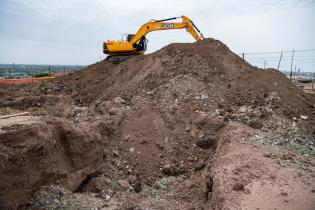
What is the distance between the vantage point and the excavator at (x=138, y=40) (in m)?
13.2

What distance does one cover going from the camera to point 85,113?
830cm

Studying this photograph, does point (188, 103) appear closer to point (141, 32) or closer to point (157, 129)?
point (157, 129)

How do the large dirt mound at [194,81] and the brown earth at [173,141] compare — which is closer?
the brown earth at [173,141]

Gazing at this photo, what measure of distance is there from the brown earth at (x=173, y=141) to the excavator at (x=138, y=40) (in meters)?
1.71

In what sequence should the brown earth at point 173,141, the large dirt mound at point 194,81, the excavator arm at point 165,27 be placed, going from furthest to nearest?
1. the excavator arm at point 165,27
2. the large dirt mound at point 194,81
3. the brown earth at point 173,141

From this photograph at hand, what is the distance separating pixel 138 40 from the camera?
46.2 feet

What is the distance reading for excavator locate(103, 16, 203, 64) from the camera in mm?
13164

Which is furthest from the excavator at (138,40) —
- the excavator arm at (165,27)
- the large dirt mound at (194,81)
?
the large dirt mound at (194,81)

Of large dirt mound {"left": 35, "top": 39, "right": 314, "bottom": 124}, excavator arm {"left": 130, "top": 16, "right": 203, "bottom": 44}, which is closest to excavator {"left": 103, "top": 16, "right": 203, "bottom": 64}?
excavator arm {"left": 130, "top": 16, "right": 203, "bottom": 44}

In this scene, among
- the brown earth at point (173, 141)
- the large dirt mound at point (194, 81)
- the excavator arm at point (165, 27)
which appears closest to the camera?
the brown earth at point (173, 141)

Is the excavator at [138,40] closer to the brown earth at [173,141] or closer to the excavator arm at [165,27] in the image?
the excavator arm at [165,27]

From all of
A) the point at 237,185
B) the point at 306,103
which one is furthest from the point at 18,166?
the point at 306,103

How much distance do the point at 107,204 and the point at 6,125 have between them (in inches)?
86.1

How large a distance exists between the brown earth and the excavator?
171 centimetres
